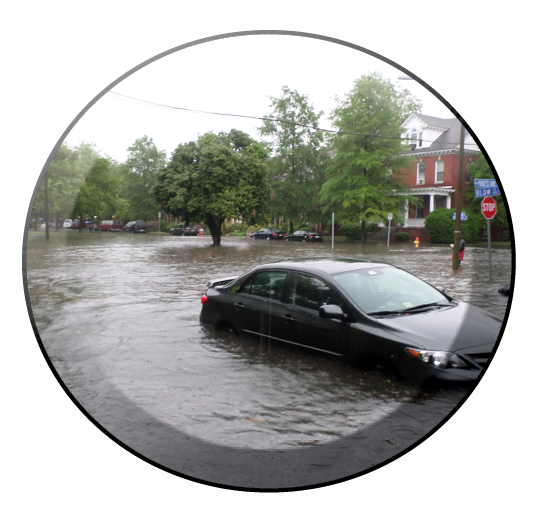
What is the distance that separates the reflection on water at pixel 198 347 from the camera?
110 inches

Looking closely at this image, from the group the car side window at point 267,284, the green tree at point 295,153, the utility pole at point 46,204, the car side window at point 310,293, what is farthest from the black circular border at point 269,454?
the car side window at point 267,284

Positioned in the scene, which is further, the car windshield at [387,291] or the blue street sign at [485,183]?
the blue street sign at [485,183]

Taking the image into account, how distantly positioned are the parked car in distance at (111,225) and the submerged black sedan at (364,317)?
33.4 inches

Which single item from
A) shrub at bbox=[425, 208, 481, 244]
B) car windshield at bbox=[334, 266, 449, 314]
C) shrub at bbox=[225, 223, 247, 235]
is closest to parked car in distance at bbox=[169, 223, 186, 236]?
shrub at bbox=[225, 223, 247, 235]

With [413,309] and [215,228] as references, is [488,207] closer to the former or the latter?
[413,309]

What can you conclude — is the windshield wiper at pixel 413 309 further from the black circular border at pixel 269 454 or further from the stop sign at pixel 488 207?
the stop sign at pixel 488 207

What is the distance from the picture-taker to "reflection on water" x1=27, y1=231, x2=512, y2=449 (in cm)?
280

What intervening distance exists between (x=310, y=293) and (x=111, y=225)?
4.65 feet

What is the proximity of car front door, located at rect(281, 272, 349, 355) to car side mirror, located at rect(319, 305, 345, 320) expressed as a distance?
0.02 m

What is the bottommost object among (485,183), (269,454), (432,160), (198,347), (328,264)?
(269,454)

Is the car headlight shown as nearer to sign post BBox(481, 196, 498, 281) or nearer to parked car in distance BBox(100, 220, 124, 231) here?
sign post BBox(481, 196, 498, 281)

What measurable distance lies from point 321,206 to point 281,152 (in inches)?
16.6

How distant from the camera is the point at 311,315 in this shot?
9.34 feet

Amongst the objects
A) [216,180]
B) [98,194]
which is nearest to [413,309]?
[216,180]
